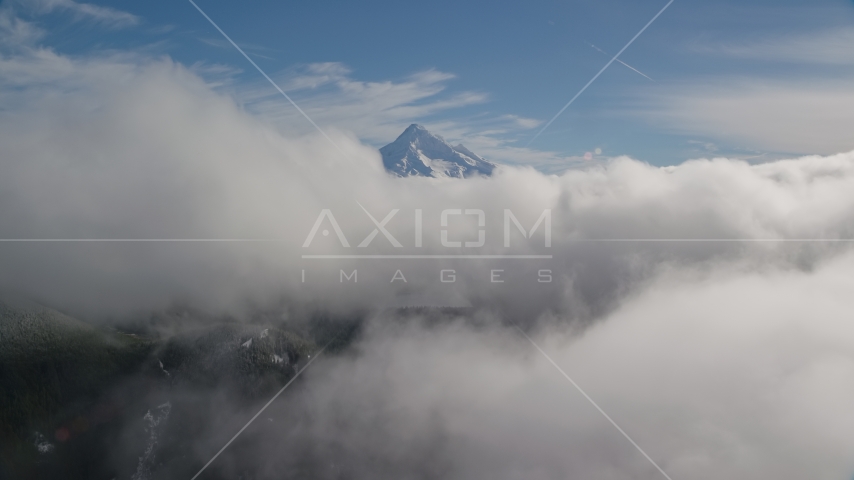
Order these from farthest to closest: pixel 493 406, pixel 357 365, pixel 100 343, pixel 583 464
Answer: pixel 357 365 → pixel 493 406 → pixel 100 343 → pixel 583 464

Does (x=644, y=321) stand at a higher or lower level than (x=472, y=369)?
higher

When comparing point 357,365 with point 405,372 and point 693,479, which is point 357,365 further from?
point 693,479

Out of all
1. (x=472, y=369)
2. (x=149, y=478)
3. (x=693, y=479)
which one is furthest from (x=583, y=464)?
(x=149, y=478)

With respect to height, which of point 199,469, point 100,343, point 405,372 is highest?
point 100,343

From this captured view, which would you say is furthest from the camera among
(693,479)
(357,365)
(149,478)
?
(357,365)

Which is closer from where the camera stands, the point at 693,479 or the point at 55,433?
the point at 693,479

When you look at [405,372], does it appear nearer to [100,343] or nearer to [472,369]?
[472,369]

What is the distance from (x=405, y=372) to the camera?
19262cm

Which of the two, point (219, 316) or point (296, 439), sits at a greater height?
point (219, 316)

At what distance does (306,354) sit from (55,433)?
75987mm

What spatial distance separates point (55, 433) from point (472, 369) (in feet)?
415

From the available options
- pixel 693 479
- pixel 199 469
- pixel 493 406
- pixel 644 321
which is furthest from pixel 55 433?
pixel 644 321

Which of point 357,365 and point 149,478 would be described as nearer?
point 149,478

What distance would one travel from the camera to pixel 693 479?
10012 centimetres
